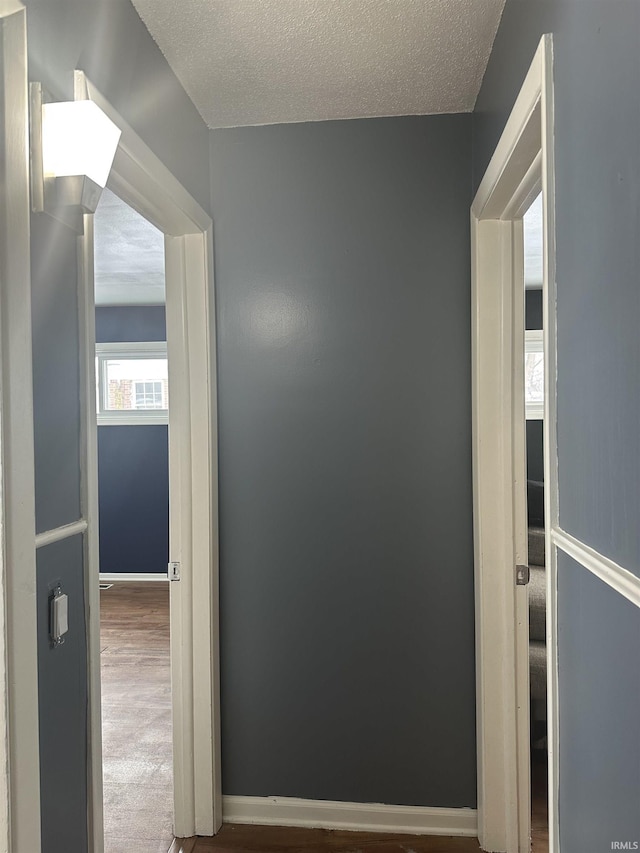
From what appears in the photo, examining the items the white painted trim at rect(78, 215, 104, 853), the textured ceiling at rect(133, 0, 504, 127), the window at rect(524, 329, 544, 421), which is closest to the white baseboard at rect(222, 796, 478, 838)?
the white painted trim at rect(78, 215, 104, 853)

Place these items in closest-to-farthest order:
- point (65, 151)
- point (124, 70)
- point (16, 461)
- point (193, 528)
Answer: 1. point (16, 461)
2. point (65, 151)
3. point (124, 70)
4. point (193, 528)

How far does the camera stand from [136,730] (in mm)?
2947

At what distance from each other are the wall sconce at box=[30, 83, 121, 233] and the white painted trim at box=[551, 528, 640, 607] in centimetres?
109

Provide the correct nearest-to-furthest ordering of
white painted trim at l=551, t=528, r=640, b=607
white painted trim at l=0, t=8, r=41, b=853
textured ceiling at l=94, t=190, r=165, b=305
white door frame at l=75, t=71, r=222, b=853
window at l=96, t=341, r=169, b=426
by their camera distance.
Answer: white painted trim at l=551, t=528, r=640, b=607
white painted trim at l=0, t=8, r=41, b=853
white door frame at l=75, t=71, r=222, b=853
textured ceiling at l=94, t=190, r=165, b=305
window at l=96, t=341, r=169, b=426

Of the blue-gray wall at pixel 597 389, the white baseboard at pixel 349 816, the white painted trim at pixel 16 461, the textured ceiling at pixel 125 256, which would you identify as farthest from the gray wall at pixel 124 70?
the white baseboard at pixel 349 816

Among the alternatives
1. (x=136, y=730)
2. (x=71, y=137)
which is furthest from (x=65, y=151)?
(x=136, y=730)

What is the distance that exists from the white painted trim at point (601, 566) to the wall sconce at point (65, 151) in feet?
3.58

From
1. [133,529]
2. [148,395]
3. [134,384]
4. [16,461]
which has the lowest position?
[133,529]

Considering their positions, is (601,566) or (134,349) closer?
(601,566)

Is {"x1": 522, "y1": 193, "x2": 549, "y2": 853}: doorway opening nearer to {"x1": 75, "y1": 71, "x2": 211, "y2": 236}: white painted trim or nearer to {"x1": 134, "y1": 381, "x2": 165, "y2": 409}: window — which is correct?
{"x1": 75, "y1": 71, "x2": 211, "y2": 236}: white painted trim

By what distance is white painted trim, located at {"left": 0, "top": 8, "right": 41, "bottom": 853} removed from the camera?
1.01 metres

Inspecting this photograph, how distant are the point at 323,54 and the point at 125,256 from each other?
2795mm

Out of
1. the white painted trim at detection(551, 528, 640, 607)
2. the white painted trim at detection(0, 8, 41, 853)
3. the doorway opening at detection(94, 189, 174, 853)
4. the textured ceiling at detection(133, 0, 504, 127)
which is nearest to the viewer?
the white painted trim at detection(551, 528, 640, 607)

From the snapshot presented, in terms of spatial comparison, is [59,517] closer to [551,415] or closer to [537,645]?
[551,415]
